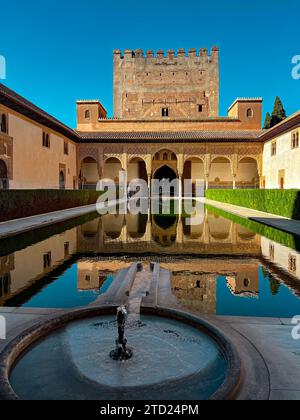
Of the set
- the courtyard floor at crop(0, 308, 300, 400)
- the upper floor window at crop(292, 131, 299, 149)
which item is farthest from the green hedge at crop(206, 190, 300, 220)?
the courtyard floor at crop(0, 308, 300, 400)

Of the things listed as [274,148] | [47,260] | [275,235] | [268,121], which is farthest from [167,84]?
[47,260]

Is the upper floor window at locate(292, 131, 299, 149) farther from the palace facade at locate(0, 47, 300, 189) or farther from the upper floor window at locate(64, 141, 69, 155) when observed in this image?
the upper floor window at locate(64, 141, 69, 155)

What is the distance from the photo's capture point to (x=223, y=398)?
6.41ft

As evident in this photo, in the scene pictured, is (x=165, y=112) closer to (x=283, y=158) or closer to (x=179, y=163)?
(x=179, y=163)

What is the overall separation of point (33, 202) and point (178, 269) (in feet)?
33.7

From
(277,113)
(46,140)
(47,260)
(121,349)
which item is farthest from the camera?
(277,113)

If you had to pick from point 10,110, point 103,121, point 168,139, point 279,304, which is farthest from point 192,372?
point 103,121

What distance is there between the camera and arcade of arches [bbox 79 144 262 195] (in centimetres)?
2908

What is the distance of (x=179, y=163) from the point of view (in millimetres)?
29109

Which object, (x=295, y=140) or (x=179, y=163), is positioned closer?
(x=295, y=140)

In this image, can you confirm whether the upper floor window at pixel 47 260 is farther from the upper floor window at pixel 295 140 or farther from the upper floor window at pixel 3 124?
the upper floor window at pixel 295 140

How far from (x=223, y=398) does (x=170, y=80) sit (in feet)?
135

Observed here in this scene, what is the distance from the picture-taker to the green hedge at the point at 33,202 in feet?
39.4
